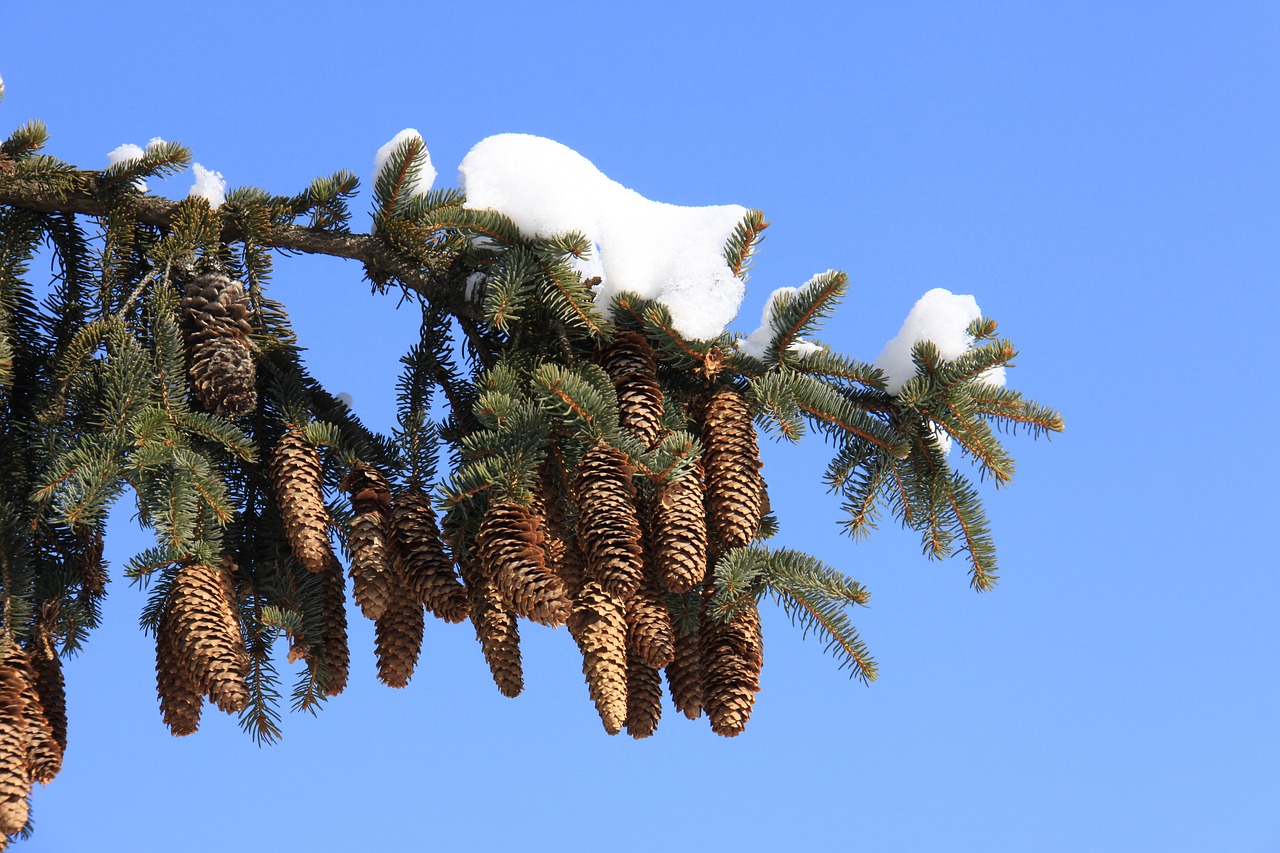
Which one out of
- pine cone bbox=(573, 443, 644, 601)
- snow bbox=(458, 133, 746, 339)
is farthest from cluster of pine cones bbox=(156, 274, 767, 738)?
snow bbox=(458, 133, 746, 339)

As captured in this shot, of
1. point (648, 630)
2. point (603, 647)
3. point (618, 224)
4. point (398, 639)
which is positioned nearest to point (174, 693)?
point (398, 639)

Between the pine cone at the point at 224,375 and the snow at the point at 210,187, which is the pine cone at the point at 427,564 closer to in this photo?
the pine cone at the point at 224,375

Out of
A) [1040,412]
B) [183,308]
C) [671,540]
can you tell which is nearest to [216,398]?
[183,308]

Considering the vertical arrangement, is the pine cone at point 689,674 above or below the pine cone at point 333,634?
below

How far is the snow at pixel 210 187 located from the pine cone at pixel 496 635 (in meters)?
1.38

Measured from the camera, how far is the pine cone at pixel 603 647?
332cm

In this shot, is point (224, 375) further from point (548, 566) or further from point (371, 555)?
point (548, 566)

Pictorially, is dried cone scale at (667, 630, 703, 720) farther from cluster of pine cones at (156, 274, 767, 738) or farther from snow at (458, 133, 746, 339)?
snow at (458, 133, 746, 339)

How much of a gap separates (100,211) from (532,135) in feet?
4.31

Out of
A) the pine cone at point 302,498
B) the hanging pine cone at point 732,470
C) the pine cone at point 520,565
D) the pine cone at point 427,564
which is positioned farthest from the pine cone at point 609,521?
the pine cone at point 302,498

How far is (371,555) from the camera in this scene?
3510mm

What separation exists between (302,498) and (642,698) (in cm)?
106

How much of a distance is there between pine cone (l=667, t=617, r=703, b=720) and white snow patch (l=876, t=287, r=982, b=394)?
3.11ft

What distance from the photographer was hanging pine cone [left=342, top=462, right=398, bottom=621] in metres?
3.50
